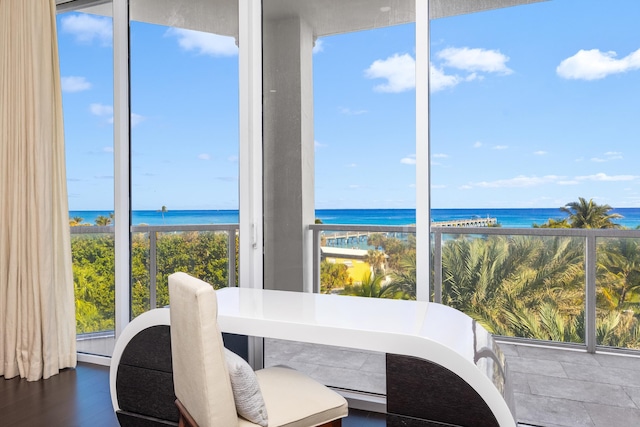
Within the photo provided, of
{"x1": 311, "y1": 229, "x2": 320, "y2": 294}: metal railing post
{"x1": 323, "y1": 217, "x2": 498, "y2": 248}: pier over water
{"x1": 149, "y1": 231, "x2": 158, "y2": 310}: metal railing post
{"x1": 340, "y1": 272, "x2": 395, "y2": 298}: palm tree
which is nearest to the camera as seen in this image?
{"x1": 323, "y1": 217, "x2": 498, "y2": 248}: pier over water

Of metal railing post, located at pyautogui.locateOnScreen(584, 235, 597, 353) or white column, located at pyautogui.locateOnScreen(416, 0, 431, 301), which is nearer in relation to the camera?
metal railing post, located at pyautogui.locateOnScreen(584, 235, 597, 353)

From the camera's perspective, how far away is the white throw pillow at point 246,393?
Answer: 5.42 feet

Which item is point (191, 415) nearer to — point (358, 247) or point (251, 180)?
point (358, 247)

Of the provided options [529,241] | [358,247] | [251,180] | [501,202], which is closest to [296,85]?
[251,180]

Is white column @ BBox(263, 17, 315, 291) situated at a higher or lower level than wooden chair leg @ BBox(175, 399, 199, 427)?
higher

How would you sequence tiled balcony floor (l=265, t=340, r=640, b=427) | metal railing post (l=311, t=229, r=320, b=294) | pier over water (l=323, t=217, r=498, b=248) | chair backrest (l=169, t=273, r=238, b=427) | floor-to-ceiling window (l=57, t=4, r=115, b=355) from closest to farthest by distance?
chair backrest (l=169, t=273, r=238, b=427) → tiled balcony floor (l=265, t=340, r=640, b=427) → pier over water (l=323, t=217, r=498, b=248) → metal railing post (l=311, t=229, r=320, b=294) → floor-to-ceiling window (l=57, t=4, r=115, b=355)

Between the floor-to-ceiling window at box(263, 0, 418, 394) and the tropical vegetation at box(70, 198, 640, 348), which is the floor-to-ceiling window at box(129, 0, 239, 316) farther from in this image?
the tropical vegetation at box(70, 198, 640, 348)

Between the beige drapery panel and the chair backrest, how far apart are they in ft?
6.78

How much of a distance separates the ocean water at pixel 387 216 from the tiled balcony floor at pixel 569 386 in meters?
0.70

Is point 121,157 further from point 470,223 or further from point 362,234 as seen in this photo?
point 470,223

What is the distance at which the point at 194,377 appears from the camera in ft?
5.34

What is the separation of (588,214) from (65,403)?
3.09m

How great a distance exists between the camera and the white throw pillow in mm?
1653

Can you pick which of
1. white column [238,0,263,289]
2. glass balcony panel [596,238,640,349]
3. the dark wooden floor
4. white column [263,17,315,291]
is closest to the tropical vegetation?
glass balcony panel [596,238,640,349]
